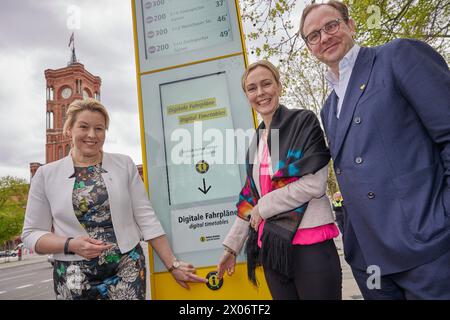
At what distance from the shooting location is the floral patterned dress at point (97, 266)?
62.7 inches

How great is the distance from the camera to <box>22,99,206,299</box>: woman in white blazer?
1.60 metres

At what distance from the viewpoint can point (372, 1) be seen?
5.20 meters

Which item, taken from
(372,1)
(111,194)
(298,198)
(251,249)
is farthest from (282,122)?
(372,1)

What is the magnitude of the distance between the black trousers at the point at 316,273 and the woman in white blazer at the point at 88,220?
86cm

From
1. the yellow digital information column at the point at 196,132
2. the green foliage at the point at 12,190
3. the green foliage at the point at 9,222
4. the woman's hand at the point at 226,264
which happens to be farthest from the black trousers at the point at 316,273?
the green foliage at the point at 12,190

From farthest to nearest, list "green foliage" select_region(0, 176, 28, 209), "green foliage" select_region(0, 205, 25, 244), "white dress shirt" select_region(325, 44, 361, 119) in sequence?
Result: "green foliage" select_region(0, 176, 28, 209)
"green foliage" select_region(0, 205, 25, 244)
"white dress shirt" select_region(325, 44, 361, 119)

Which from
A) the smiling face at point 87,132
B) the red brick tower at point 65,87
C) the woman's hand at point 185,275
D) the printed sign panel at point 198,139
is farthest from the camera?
the red brick tower at point 65,87

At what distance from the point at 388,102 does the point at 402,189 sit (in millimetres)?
345

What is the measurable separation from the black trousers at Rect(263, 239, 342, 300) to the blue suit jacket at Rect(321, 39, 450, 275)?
0.47 feet

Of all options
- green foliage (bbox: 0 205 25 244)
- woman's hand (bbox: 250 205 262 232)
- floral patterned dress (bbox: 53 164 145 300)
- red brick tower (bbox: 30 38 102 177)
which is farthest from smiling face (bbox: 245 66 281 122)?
red brick tower (bbox: 30 38 102 177)

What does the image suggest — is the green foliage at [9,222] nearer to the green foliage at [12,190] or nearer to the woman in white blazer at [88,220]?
the green foliage at [12,190]

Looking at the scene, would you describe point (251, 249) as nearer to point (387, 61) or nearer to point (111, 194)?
point (111, 194)

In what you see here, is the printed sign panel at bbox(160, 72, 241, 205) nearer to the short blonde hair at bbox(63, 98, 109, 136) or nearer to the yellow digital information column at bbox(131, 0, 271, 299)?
the yellow digital information column at bbox(131, 0, 271, 299)
